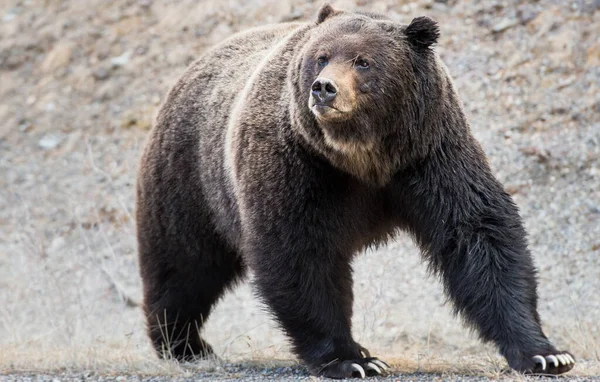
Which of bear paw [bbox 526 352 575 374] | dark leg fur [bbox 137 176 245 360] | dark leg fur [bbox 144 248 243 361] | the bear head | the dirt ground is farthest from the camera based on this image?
the dirt ground

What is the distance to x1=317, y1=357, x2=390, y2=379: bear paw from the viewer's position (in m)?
6.28

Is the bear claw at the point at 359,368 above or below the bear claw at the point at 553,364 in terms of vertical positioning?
below

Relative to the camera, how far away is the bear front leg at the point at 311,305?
6301 millimetres

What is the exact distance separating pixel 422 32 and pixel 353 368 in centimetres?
224

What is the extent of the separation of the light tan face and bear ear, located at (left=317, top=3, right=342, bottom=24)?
30.8 inches

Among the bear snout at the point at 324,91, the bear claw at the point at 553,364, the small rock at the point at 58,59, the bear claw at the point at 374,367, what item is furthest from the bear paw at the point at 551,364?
the small rock at the point at 58,59

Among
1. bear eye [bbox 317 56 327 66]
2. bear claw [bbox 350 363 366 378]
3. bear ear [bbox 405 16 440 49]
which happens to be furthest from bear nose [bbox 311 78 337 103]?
bear claw [bbox 350 363 366 378]

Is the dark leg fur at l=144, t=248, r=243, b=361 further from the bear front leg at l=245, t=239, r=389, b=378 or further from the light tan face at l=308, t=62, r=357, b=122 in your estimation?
the light tan face at l=308, t=62, r=357, b=122

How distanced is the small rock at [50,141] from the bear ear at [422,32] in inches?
422

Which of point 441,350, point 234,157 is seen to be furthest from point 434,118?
point 441,350

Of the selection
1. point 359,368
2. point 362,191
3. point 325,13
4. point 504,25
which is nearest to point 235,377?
point 359,368

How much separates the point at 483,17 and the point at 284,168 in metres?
9.10

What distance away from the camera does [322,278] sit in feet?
20.9

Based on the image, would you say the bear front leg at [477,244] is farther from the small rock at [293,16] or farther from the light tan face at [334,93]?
the small rock at [293,16]
